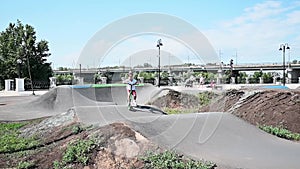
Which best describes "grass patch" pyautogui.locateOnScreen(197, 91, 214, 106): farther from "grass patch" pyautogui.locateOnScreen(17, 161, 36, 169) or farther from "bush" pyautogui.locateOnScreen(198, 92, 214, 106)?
"grass patch" pyautogui.locateOnScreen(17, 161, 36, 169)

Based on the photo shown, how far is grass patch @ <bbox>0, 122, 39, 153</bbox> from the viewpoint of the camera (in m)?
8.37

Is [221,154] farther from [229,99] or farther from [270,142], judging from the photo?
[229,99]

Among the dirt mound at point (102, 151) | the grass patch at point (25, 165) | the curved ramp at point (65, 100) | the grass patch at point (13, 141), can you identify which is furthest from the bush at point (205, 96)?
the grass patch at point (25, 165)

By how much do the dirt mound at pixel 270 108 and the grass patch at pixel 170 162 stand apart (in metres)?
5.78

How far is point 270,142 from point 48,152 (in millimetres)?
5672

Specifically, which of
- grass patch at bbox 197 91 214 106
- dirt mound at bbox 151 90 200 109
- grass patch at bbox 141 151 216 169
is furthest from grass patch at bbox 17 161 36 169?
grass patch at bbox 197 91 214 106

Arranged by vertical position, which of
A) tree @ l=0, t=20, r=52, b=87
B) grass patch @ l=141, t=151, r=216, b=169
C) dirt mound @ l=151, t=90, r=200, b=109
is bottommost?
grass patch @ l=141, t=151, r=216, b=169

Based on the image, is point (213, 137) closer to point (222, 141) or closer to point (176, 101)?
point (222, 141)

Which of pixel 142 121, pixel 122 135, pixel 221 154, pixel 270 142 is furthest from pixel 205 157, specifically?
pixel 270 142

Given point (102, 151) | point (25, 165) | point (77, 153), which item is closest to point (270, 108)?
point (102, 151)

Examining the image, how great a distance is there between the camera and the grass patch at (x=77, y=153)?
6.55m

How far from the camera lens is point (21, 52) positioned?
46469 millimetres

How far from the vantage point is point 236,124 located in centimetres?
977

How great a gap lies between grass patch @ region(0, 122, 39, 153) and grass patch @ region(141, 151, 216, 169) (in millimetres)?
3617
